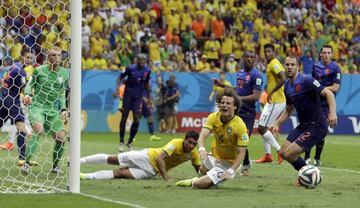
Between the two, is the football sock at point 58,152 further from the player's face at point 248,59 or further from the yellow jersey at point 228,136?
the player's face at point 248,59

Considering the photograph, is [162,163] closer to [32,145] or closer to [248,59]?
[32,145]

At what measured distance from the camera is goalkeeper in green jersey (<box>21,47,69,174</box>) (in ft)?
50.5

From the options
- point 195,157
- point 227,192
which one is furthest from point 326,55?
point 227,192

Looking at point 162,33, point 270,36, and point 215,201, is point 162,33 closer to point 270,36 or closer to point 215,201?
point 270,36

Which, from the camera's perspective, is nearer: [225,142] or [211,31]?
[225,142]

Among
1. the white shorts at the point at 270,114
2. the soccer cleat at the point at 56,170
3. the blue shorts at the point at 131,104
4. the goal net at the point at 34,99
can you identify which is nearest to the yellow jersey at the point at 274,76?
the white shorts at the point at 270,114

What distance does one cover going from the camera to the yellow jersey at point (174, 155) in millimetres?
13977

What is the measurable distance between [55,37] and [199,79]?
15080 millimetres

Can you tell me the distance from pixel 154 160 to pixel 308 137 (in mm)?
2420

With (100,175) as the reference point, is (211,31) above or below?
above

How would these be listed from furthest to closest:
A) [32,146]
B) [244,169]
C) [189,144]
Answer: [244,169] < [32,146] < [189,144]

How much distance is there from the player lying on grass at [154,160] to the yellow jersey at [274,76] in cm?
363

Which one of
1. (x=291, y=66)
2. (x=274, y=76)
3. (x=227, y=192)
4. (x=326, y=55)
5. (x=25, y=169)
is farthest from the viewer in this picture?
(x=326, y=55)

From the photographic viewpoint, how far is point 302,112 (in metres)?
14.4
